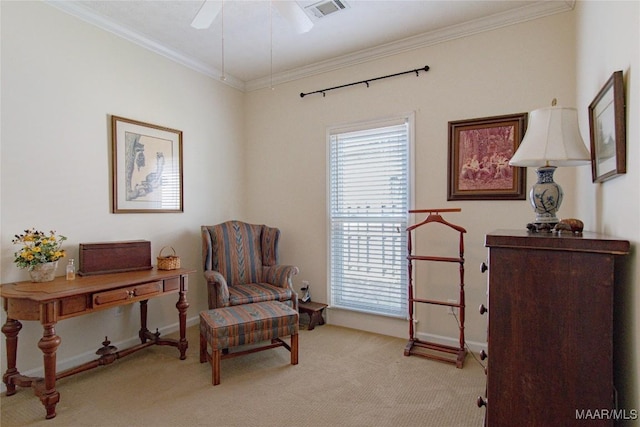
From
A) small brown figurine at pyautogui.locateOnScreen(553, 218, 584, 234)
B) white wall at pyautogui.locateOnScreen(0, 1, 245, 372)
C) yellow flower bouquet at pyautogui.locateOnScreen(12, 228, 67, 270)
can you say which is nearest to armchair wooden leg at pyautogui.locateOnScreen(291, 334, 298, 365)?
white wall at pyautogui.locateOnScreen(0, 1, 245, 372)

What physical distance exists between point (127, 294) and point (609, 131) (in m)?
3.01

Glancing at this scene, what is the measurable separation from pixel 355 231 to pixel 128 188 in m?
2.21

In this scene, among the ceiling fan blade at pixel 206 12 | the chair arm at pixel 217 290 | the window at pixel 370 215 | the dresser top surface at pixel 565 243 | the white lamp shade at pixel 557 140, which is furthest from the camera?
the window at pixel 370 215

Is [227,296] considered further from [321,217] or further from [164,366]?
[321,217]

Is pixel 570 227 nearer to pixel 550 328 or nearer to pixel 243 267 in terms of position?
pixel 550 328

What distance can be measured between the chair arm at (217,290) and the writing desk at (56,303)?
1.12ft

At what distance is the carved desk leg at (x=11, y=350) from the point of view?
225cm

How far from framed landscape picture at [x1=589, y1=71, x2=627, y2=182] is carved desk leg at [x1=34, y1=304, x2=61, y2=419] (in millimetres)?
3037

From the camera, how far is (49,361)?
2.08 m

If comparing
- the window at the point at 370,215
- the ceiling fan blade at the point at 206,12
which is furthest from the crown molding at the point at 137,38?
the window at the point at 370,215

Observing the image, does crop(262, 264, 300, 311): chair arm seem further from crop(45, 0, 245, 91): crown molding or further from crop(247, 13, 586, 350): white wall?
crop(45, 0, 245, 91): crown molding

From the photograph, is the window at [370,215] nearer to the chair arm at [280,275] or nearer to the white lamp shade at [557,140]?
the chair arm at [280,275]

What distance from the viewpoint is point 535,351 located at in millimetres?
1294

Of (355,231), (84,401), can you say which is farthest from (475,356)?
(84,401)
